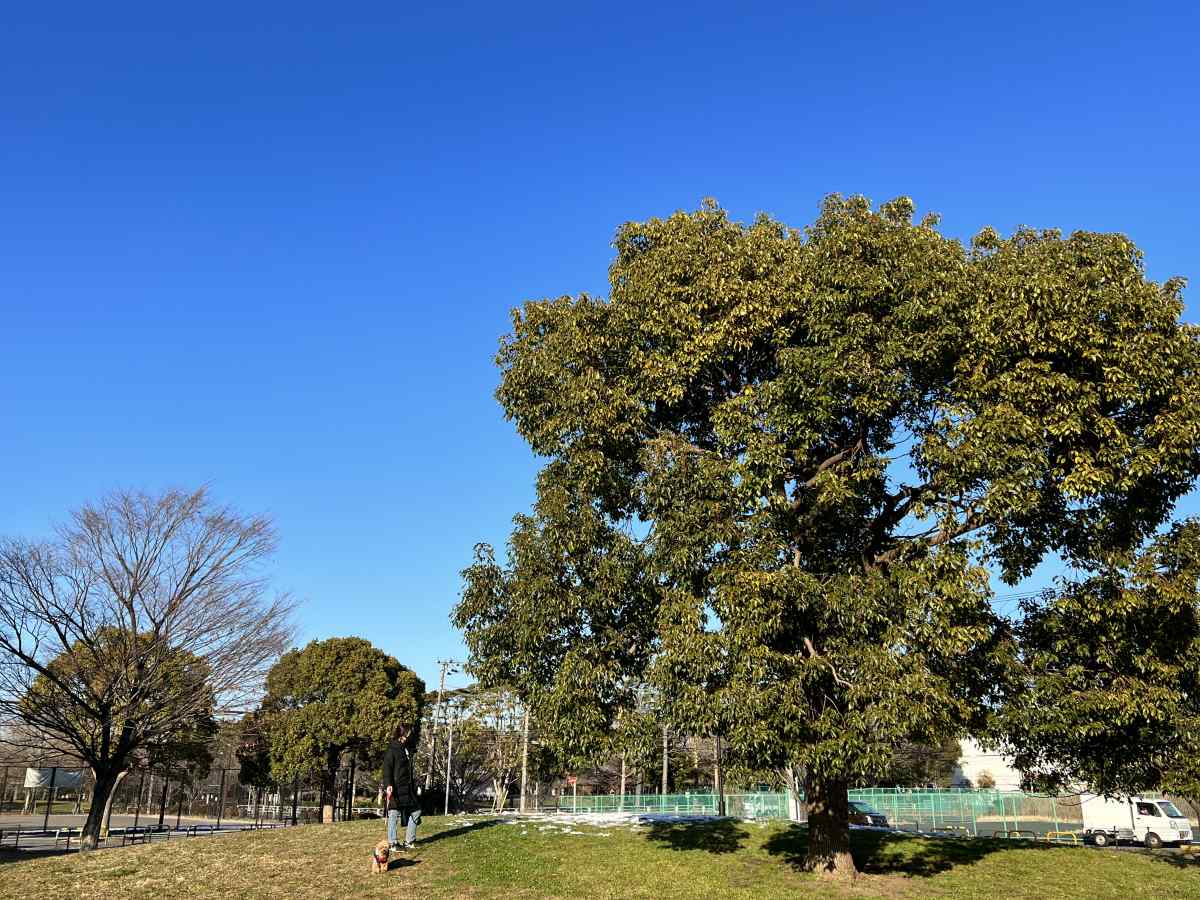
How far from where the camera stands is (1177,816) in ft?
86.9

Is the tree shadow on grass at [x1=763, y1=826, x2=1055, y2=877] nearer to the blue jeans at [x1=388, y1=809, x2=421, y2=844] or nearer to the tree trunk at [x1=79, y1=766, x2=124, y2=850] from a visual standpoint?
the blue jeans at [x1=388, y1=809, x2=421, y2=844]

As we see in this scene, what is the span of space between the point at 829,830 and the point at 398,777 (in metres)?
6.98

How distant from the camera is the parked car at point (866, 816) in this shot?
80.4 feet

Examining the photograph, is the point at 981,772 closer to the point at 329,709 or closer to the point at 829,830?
the point at 329,709

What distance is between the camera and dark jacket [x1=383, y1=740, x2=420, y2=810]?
41.0 feet

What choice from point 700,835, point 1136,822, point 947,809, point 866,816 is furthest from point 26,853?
point 1136,822

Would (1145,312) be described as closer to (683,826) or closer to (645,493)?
(645,493)

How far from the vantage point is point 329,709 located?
3722cm

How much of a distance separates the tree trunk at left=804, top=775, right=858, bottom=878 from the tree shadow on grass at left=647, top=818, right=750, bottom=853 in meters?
2.09

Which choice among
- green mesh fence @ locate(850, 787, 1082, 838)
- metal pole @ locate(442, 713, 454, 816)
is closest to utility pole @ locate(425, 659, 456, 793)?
metal pole @ locate(442, 713, 454, 816)

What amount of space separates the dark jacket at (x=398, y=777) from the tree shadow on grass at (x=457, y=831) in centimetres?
209

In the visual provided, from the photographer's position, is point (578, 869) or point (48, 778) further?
point (48, 778)

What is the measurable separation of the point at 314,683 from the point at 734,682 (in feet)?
104

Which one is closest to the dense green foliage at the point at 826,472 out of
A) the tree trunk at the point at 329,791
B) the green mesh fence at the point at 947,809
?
the green mesh fence at the point at 947,809
